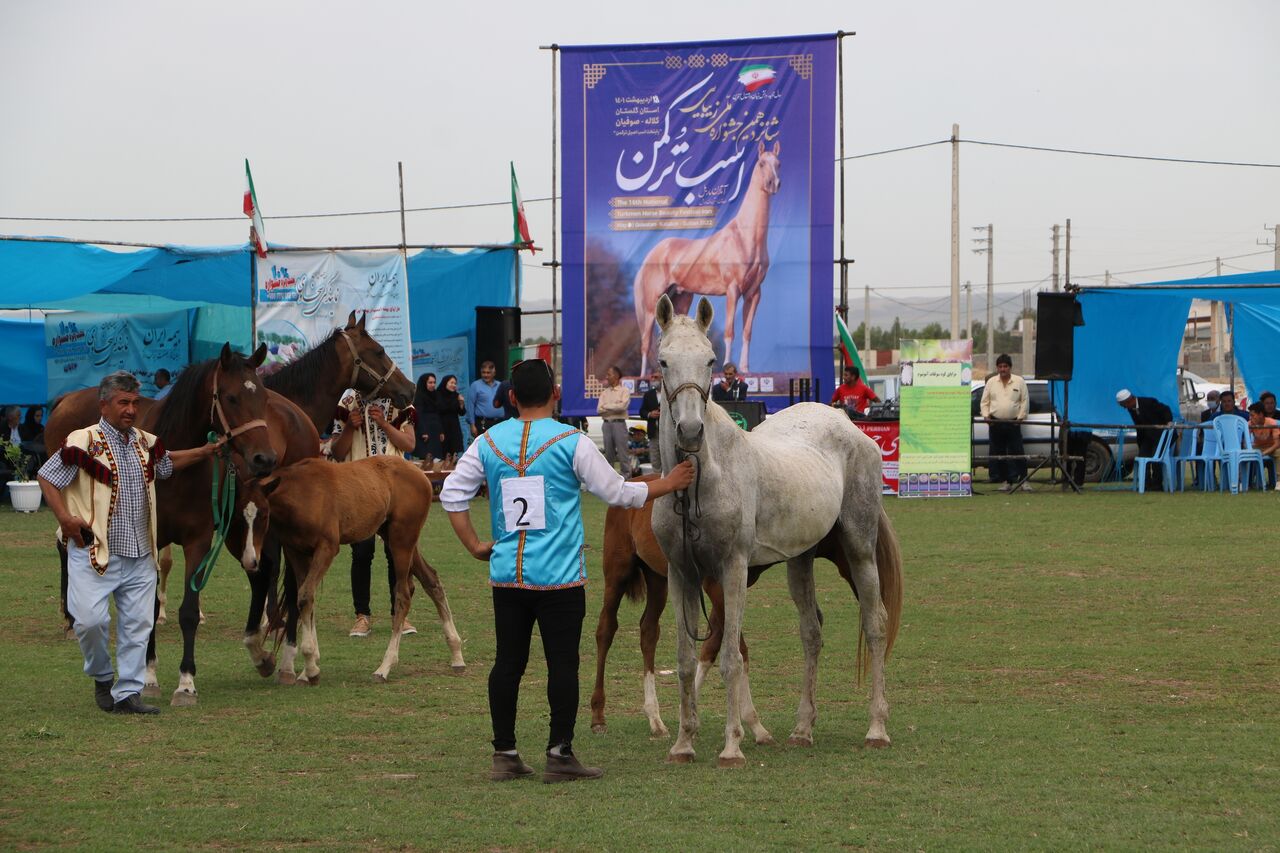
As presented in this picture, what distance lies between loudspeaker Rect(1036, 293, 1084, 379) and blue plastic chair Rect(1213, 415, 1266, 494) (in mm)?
2699

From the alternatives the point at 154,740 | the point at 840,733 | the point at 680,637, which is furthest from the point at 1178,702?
the point at 154,740

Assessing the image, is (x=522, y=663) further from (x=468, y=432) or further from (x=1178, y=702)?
(x=468, y=432)

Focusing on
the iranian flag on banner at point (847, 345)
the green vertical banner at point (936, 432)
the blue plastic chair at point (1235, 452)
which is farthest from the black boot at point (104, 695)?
the blue plastic chair at point (1235, 452)

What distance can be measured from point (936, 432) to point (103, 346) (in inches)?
508

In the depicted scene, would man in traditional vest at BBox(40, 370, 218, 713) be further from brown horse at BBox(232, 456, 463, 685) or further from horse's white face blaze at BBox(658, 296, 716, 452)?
horse's white face blaze at BBox(658, 296, 716, 452)

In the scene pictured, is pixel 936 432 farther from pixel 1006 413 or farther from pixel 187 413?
pixel 187 413

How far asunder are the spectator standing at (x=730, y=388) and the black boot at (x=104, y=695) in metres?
14.4

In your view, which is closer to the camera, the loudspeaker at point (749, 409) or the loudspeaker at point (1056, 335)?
the loudspeaker at point (749, 409)

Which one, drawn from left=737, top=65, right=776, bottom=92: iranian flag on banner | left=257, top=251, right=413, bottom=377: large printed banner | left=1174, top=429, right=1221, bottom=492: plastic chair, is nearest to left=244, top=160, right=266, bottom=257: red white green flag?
left=257, top=251, right=413, bottom=377: large printed banner

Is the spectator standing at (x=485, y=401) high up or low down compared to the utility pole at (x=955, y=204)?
down

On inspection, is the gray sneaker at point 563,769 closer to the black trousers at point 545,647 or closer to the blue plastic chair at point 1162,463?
the black trousers at point 545,647

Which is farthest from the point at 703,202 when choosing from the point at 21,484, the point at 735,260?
the point at 21,484

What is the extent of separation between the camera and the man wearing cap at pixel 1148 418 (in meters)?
24.8

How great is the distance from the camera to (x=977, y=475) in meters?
28.7
